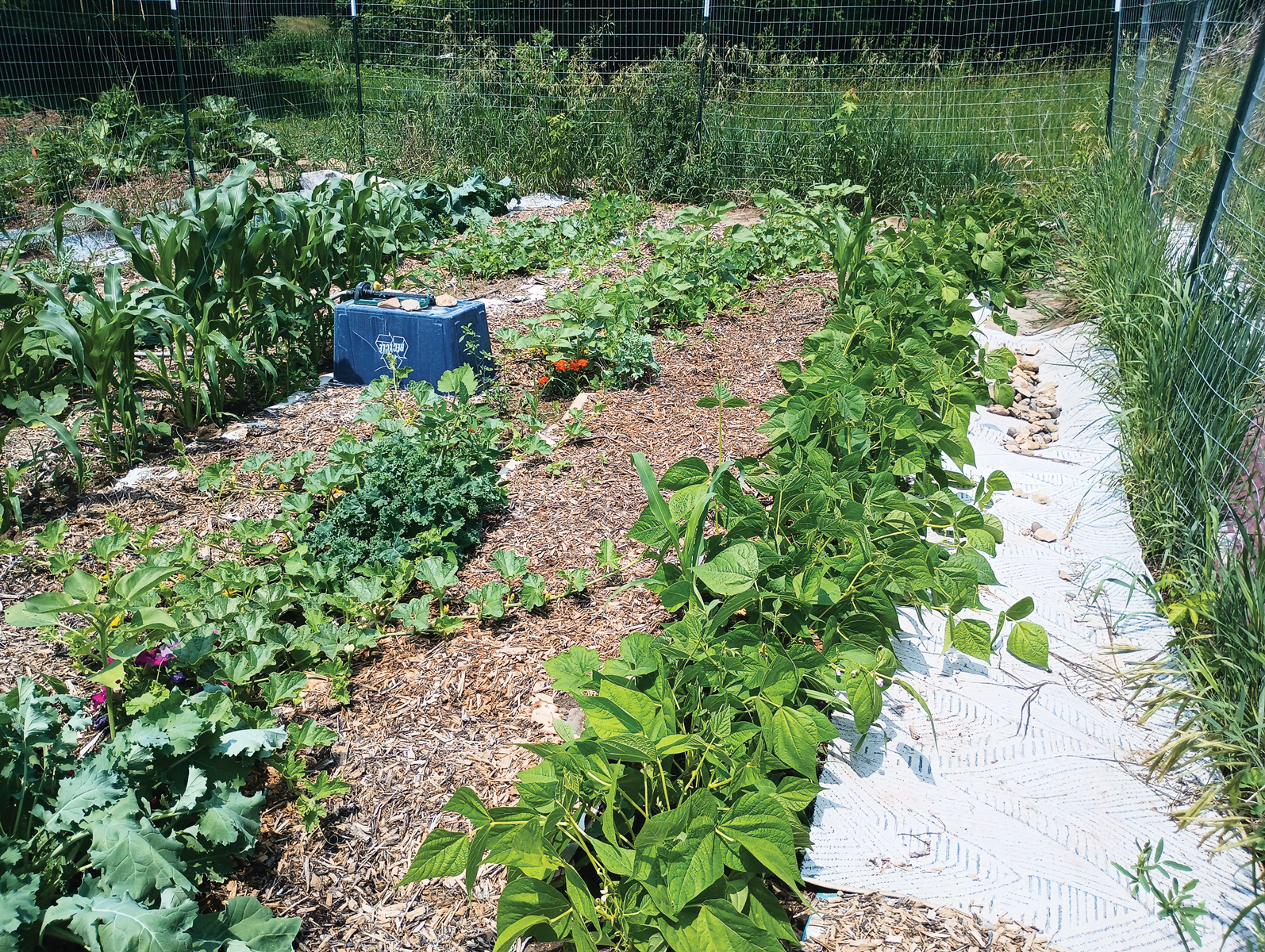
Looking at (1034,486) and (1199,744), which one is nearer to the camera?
(1199,744)

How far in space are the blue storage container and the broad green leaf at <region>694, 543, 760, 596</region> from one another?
2.21 metres

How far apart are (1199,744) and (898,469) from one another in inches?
37.3

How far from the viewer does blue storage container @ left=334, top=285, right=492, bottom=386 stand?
3.83 m

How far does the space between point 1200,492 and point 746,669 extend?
177 cm

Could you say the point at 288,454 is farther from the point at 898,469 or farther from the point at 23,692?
the point at 898,469

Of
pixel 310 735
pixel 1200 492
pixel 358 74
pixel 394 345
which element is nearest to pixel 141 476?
pixel 394 345

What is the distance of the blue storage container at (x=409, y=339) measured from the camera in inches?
151

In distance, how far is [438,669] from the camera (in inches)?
91.7

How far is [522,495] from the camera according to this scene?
10.3 ft

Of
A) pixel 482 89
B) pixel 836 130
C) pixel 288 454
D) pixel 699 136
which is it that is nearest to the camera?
pixel 288 454

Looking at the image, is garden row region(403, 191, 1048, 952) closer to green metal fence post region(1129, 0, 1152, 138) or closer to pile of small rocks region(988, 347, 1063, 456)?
pile of small rocks region(988, 347, 1063, 456)

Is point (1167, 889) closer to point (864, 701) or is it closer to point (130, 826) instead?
point (864, 701)

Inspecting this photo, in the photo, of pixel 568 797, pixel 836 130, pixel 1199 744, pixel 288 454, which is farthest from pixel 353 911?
pixel 836 130

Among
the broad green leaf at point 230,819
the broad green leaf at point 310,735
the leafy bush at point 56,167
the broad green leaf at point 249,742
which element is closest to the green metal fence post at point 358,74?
Result: the leafy bush at point 56,167
